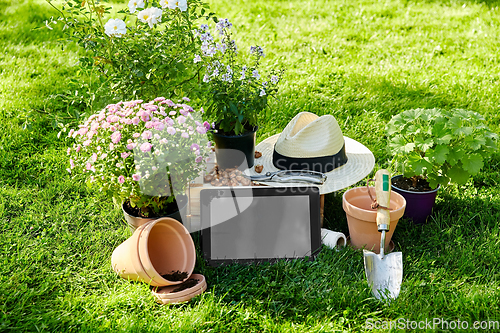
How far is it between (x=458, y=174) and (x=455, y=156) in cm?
13

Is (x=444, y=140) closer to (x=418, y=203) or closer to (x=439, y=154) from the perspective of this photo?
(x=439, y=154)

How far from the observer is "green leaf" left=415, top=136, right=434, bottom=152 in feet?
8.15

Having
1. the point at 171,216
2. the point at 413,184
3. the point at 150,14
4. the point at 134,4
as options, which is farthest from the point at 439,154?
the point at 134,4

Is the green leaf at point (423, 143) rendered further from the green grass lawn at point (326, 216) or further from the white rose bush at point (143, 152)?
the white rose bush at point (143, 152)

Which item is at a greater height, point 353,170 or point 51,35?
point 51,35

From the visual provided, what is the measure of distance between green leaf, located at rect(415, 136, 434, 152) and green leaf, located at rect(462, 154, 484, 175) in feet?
0.77

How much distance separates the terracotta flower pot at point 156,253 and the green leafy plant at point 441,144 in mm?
1369

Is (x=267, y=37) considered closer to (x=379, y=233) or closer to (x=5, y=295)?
(x=379, y=233)

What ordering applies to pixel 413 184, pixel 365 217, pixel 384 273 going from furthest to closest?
pixel 413 184 → pixel 365 217 → pixel 384 273

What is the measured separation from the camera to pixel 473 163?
2.52 m

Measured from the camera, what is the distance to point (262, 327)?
2064mm

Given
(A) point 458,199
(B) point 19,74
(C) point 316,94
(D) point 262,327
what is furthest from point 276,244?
(B) point 19,74

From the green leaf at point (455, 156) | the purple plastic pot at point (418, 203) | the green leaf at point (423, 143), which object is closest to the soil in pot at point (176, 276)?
the purple plastic pot at point (418, 203)

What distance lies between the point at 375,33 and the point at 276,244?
4.17m
